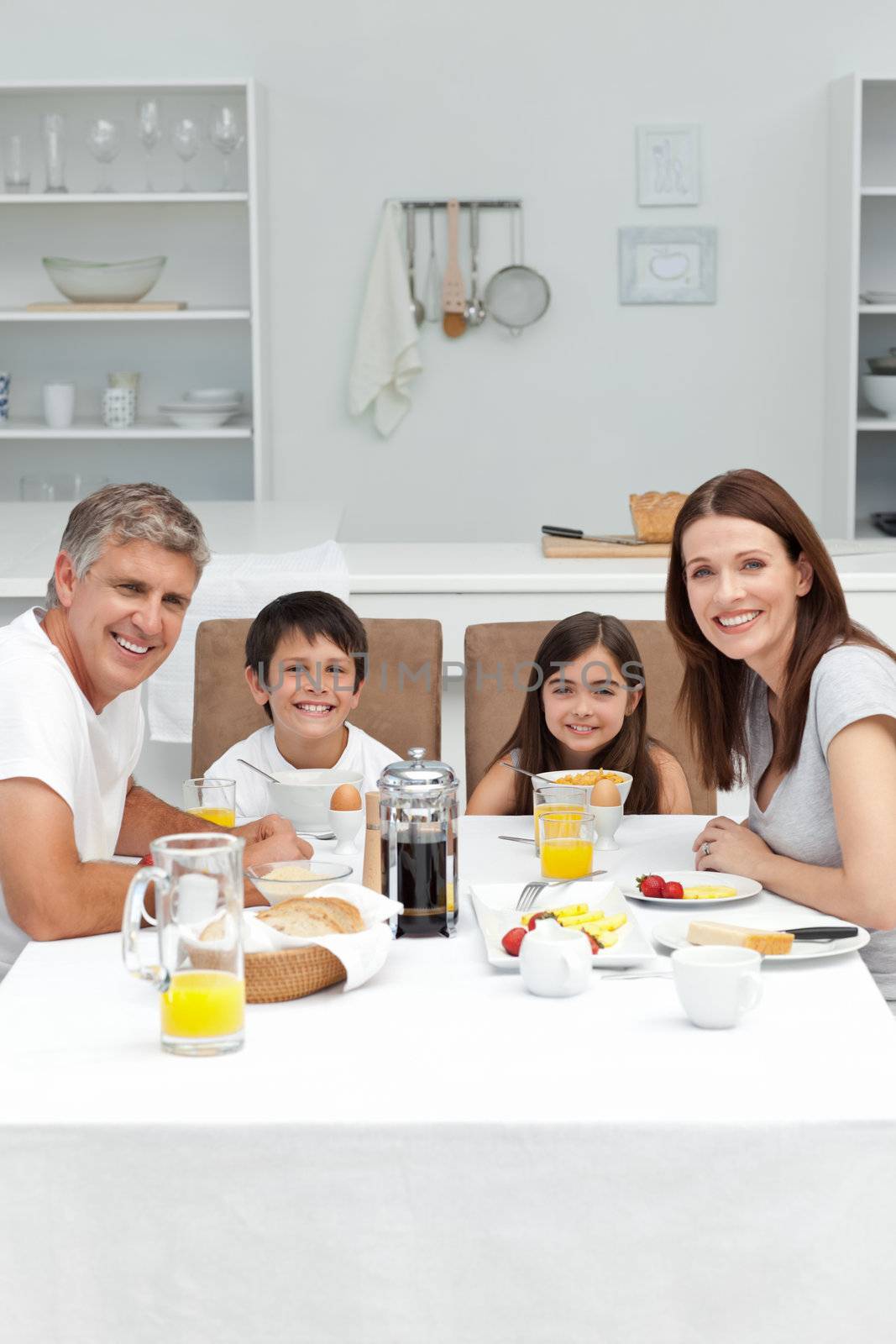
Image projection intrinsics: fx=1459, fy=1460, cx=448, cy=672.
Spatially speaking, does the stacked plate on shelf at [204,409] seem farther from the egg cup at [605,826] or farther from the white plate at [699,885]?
the white plate at [699,885]

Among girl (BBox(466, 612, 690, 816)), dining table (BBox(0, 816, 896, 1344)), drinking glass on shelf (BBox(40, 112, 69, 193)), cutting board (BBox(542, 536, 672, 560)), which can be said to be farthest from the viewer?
drinking glass on shelf (BBox(40, 112, 69, 193))

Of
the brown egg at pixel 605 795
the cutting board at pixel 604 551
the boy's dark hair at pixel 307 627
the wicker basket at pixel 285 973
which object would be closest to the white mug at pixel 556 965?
the wicker basket at pixel 285 973

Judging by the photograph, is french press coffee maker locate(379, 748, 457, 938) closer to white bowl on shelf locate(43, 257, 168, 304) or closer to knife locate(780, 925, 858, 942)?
knife locate(780, 925, 858, 942)

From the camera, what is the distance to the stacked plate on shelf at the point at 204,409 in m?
4.46

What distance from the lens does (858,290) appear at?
452 cm

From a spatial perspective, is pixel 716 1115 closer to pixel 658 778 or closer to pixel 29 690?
pixel 29 690

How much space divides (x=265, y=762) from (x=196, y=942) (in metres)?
1.16

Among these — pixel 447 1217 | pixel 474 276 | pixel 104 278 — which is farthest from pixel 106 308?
pixel 447 1217

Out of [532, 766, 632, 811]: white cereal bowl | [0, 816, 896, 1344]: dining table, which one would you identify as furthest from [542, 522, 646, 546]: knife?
[0, 816, 896, 1344]: dining table

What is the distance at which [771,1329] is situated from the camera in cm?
96

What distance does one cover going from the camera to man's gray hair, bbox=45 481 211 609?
4.93 ft

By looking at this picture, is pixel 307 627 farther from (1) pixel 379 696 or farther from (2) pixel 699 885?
(2) pixel 699 885

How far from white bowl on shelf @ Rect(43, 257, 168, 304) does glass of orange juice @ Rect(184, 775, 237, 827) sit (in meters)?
3.04

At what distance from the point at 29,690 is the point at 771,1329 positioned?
2.83ft
